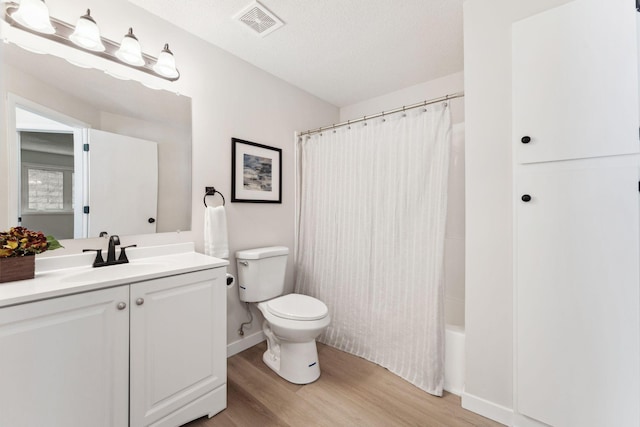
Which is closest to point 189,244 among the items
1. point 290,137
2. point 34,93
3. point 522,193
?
point 34,93

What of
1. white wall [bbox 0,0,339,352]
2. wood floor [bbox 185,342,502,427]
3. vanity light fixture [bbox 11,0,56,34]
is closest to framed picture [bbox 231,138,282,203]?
white wall [bbox 0,0,339,352]

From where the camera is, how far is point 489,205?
1458 mm

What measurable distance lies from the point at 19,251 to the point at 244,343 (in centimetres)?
153

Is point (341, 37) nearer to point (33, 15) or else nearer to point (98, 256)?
point (33, 15)

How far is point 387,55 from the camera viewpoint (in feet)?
6.82

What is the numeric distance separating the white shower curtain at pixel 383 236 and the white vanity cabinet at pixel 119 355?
1.02 metres

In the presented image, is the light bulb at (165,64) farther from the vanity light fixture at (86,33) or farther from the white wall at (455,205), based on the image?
the white wall at (455,205)

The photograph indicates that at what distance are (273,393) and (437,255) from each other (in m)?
1.35

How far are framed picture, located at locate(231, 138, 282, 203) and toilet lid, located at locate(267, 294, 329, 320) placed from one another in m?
0.86

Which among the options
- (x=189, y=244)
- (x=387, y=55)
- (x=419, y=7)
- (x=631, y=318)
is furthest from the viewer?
(x=387, y=55)

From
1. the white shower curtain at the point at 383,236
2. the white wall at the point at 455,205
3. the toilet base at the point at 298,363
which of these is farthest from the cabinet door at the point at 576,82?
the toilet base at the point at 298,363

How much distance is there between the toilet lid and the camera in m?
1.71

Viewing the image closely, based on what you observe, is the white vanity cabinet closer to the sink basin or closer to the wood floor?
the sink basin

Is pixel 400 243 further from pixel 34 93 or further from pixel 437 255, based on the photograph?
pixel 34 93
